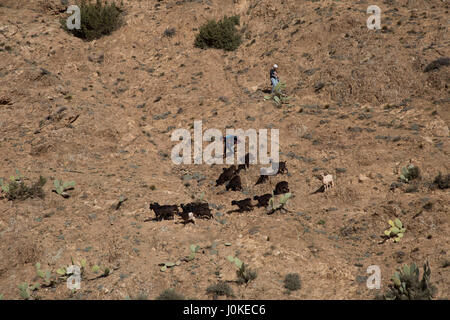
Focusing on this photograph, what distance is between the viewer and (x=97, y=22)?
1148 inches

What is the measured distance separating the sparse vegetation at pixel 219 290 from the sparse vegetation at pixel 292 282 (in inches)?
63.7

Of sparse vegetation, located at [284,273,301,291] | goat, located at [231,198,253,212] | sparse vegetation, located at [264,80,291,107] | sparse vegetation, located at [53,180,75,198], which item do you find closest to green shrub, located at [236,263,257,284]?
sparse vegetation, located at [284,273,301,291]

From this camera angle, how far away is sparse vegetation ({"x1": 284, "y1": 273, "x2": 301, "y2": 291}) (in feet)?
41.5

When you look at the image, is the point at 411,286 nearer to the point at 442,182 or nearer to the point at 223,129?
the point at 442,182

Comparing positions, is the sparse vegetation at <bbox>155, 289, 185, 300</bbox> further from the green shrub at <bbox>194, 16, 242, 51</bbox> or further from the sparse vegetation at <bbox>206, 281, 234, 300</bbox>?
the green shrub at <bbox>194, 16, 242, 51</bbox>

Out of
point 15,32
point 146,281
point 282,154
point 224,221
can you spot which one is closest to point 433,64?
point 282,154

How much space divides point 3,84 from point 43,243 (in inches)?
488

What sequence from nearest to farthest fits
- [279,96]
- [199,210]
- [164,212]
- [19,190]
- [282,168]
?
[164,212] < [199,210] < [19,190] < [282,168] < [279,96]

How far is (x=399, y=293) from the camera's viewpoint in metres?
11.7

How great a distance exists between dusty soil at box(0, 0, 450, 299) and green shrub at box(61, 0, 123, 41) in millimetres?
626

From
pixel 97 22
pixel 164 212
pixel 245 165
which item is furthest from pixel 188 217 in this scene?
pixel 97 22

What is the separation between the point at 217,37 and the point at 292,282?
19010mm

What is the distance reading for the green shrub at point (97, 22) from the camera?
29172 millimetres

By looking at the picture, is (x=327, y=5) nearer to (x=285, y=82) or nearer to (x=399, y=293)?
(x=285, y=82)
